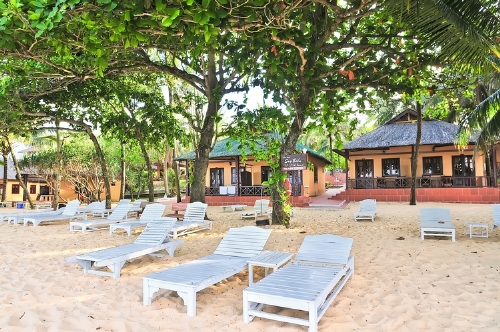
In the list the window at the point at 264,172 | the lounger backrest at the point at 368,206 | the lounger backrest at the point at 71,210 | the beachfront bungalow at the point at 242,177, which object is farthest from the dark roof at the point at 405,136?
the lounger backrest at the point at 71,210

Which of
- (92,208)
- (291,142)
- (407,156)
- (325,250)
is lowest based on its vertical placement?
(325,250)

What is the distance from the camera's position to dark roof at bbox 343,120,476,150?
60.5 ft

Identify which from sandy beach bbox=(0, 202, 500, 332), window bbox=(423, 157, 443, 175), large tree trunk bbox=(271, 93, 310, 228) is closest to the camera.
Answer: sandy beach bbox=(0, 202, 500, 332)

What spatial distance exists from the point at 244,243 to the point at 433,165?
19274mm

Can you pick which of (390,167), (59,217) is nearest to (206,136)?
(59,217)

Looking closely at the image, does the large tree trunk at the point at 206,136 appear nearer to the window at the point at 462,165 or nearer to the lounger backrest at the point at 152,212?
the lounger backrest at the point at 152,212

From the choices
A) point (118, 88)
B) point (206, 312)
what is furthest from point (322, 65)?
point (118, 88)

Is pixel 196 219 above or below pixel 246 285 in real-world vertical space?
above

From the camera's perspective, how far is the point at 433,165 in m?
20.5

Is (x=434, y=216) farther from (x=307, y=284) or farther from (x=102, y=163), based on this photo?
(x=102, y=163)

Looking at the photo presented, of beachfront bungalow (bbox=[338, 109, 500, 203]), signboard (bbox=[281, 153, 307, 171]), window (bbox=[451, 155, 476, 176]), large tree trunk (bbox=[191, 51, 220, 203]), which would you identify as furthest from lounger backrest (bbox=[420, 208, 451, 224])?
window (bbox=[451, 155, 476, 176])

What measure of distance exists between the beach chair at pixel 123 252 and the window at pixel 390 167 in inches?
725

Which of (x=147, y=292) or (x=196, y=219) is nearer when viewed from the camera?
(x=147, y=292)

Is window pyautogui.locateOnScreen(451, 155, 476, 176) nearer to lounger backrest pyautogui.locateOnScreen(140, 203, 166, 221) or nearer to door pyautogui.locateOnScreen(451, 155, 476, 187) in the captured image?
door pyautogui.locateOnScreen(451, 155, 476, 187)
